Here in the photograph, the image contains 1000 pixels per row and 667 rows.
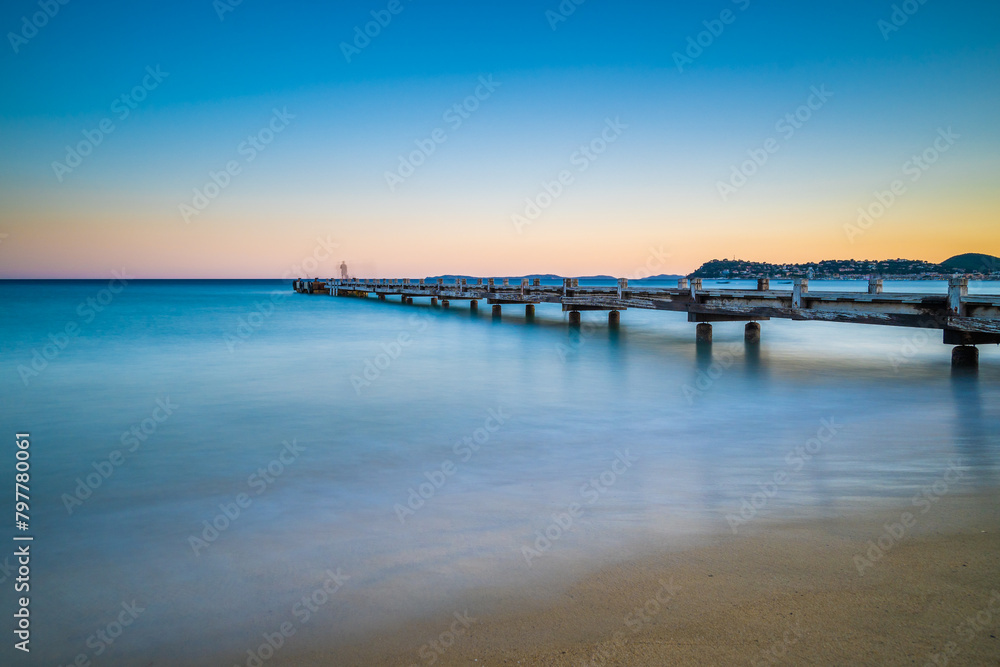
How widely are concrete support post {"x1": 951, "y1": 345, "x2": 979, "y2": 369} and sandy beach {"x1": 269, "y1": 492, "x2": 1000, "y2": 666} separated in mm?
12923

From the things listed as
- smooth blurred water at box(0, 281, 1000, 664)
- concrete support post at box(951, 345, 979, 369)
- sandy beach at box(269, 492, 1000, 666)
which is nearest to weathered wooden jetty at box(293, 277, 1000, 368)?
concrete support post at box(951, 345, 979, 369)

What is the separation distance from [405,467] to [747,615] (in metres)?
4.97

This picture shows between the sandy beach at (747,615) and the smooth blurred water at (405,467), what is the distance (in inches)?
12.3

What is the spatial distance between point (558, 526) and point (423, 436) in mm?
4563

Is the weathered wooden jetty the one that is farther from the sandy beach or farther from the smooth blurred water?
the sandy beach

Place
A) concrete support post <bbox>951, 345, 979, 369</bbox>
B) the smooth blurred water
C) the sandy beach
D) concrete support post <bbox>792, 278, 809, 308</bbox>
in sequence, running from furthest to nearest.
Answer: concrete support post <bbox>792, 278, 809, 308</bbox>, concrete support post <bbox>951, 345, 979, 369</bbox>, the smooth blurred water, the sandy beach

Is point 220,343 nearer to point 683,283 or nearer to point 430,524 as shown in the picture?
point 683,283

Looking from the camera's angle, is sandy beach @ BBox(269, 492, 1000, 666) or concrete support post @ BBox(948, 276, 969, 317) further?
concrete support post @ BBox(948, 276, 969, 317)

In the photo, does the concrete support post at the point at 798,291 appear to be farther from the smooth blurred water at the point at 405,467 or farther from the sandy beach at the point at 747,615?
the sandy beach at the point at 747,615

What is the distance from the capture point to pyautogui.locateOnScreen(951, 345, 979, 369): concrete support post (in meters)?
15.4

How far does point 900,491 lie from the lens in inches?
250

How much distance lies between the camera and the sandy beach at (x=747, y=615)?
3.47 meters

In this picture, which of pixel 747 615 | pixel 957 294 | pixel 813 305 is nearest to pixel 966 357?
pixel 957 294

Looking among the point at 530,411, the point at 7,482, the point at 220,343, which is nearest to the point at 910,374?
the point at 530,411
